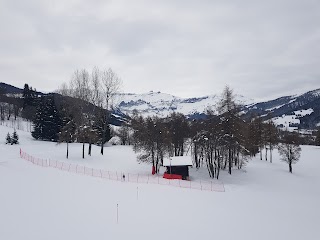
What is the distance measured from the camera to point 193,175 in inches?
1853

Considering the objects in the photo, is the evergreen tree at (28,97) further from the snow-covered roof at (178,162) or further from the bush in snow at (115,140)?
the snow-covered roof at (178,162)

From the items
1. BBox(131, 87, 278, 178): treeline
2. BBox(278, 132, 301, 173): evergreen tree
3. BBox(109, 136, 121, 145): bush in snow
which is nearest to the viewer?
BBox(131, 87, 278, 178): treeline

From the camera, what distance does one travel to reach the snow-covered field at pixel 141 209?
1777 centimetres

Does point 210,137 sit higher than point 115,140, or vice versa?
point 210,137

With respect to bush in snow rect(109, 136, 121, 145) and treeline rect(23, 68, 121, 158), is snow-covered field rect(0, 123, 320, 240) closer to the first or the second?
treeline rect(23, 68, 121, 158)

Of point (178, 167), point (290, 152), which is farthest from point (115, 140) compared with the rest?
point (290, 152)

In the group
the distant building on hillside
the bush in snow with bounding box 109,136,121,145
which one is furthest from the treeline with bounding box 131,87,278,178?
the bush in snow with bounding box 109,136,121,145

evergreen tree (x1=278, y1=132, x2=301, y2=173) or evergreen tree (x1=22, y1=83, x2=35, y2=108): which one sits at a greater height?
evergreen tree (x1=22, y1=83, x2=35, y2=108)

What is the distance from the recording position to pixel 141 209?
2314cm

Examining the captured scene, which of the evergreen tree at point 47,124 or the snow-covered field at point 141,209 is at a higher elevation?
the evergreen tree at point 47,124

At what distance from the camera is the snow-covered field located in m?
17.8

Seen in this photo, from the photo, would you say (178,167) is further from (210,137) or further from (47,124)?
(47,124)

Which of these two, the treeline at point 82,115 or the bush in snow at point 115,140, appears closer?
the treeline at point 82,115

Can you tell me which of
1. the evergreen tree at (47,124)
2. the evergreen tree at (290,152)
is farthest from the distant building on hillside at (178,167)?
the evergreen tree at (47,124)
